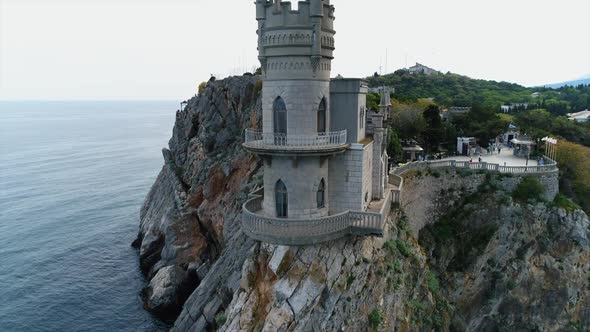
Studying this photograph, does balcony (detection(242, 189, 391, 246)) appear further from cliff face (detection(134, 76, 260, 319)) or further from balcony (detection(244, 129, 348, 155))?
cliff face (detection(134, 76, 260, 319))

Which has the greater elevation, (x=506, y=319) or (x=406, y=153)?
(x=406, y=153)

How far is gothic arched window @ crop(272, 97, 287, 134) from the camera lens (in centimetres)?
2090

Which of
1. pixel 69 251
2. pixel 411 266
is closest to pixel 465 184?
pixel 411 266

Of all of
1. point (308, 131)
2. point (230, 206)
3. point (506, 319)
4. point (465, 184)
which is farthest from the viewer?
point (230, 206)

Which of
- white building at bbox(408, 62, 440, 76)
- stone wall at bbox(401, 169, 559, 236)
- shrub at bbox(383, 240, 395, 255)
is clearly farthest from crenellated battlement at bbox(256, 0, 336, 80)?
white building at bbox(408, 62, 440, 76)

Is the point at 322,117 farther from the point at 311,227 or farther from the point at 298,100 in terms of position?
the point at 311,227

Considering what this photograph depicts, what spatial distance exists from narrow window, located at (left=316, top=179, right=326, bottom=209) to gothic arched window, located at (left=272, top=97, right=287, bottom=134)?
3.37 m

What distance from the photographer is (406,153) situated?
48.7 meters

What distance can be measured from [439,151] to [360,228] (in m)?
33.4

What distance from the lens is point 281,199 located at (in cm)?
2184

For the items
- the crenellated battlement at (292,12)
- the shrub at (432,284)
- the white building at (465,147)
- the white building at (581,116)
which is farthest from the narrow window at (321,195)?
the white building at (581,116)

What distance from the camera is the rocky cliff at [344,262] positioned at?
20.6 meters

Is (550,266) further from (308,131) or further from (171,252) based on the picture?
(171,252)

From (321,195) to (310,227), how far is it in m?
2.51
